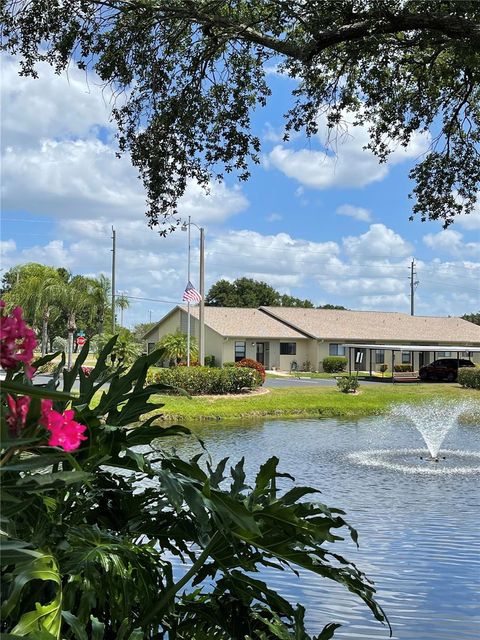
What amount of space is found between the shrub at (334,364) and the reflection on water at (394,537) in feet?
95.5

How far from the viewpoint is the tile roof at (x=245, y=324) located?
45.9 meters

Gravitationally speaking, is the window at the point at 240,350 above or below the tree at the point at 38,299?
below

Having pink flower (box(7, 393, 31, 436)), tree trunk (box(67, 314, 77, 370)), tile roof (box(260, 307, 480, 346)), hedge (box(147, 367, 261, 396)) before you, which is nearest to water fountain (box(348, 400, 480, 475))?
hedge (box(147, 367, 261, 396))

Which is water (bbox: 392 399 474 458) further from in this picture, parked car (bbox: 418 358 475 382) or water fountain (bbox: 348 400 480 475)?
parked car (bbox: 418 358 475 382)

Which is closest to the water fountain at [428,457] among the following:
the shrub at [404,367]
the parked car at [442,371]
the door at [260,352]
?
the parked car at [442,371]

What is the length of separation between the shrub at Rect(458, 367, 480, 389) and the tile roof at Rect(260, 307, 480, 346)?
518 inches

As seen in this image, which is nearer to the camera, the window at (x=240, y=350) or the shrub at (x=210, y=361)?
the shrub at (x=210, y=361)

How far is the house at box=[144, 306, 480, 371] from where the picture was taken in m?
46.1

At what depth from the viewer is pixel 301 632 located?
9.14ft

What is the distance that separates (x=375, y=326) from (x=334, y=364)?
7.28 meters

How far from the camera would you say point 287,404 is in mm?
25406

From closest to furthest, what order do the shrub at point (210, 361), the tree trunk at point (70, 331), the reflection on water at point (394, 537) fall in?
the reflection on water at point (394, 537), the tree trunk at point (70, 331), the shrub at point (210, 361)

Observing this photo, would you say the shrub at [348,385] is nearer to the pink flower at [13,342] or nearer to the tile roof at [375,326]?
the tile roof at [375,326]

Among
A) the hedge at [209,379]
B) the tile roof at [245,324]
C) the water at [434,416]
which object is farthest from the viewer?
the tile roof at [245,324]
